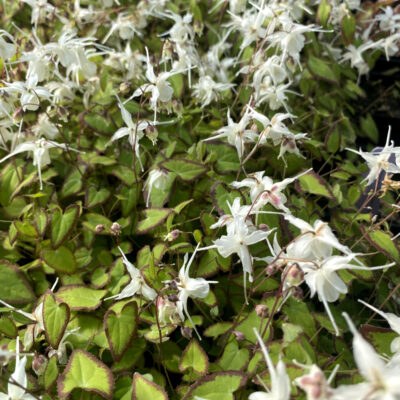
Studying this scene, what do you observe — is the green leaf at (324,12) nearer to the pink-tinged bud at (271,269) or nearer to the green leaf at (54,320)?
the pink-tinged bud at (271,269)

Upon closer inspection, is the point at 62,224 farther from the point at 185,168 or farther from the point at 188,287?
the point at 188,287

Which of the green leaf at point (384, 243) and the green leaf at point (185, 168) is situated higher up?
the green leaf at point (384, 243)

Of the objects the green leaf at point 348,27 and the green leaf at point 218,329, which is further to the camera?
the green leaf at point 348,27

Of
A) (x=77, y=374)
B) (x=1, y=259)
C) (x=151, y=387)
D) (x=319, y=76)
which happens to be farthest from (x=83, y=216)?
(x=319, y=76)

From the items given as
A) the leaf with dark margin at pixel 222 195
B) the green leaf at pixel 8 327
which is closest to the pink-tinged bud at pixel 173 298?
the leaf with dark margin at pixel 222 195

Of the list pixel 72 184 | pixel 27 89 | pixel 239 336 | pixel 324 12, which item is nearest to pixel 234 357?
pixel 239 336

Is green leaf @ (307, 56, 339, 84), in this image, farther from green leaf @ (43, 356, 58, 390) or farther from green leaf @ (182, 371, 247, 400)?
green leaf @ (43, 356, 58, 390)
